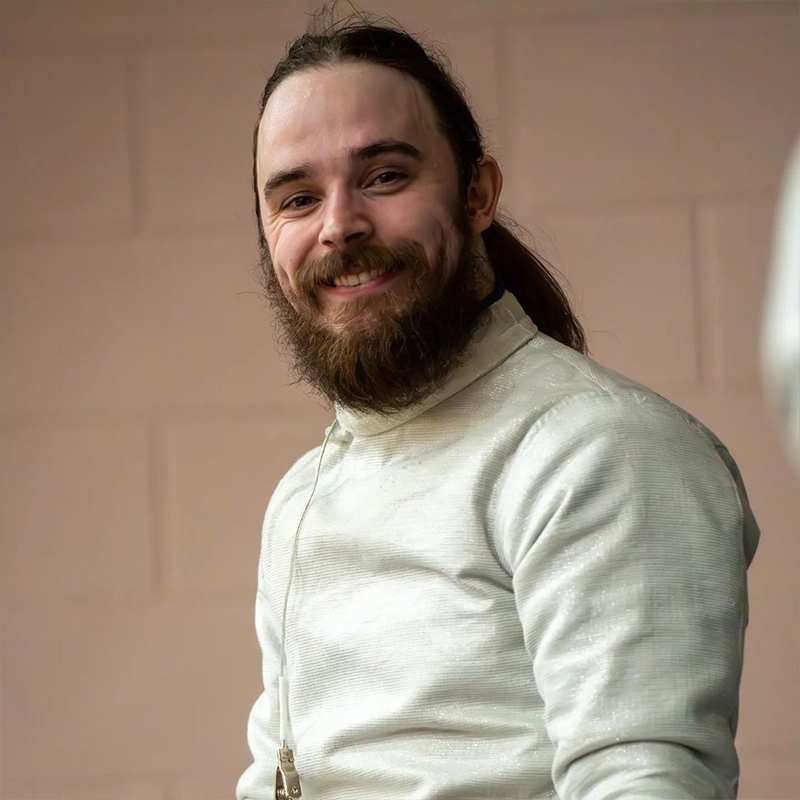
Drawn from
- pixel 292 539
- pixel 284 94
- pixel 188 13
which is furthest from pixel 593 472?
pixel 188 13

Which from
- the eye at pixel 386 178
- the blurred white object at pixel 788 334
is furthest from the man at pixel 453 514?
the blurred white object at pixel 788 334

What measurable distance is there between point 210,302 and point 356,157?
3.70ft

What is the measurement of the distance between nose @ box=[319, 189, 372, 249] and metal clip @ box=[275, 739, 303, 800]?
55 centimetres

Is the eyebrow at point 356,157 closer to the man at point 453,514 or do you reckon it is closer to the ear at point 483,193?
the man at point 453,514

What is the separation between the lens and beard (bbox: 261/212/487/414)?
4.50 ft

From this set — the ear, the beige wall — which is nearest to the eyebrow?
the ear

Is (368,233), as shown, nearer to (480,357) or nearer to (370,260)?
(370,260)

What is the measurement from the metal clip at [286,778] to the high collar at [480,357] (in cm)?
36

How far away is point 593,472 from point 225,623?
1.43 meters

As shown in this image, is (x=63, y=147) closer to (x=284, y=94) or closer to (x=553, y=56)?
(x=553, y=56)

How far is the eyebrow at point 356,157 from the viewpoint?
1.39 meters

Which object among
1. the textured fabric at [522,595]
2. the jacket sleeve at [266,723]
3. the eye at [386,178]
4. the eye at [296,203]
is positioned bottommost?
the jacket sleeve at [266,723]

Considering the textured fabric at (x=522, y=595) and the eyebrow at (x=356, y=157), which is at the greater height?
the eyebrow at (x=356, y=157)

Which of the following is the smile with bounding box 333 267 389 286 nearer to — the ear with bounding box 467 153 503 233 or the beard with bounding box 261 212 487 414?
the beard with bounding box 261 212 487 414
